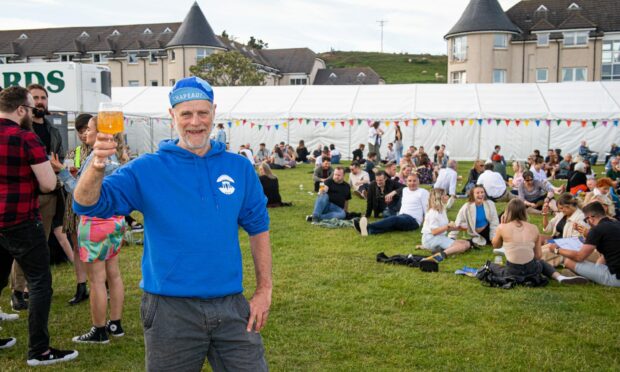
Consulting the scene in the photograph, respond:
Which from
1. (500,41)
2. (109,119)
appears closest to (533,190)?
(109,119)

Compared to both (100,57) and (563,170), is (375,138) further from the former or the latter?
(100,57)

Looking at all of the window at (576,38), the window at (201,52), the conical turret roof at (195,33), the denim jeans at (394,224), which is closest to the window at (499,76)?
the window at (576,38)

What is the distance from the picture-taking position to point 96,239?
15.3ft

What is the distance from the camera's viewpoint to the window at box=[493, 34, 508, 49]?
150 ft

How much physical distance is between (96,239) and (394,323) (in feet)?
9.41

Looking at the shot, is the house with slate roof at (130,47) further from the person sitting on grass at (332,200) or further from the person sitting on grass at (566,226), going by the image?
the person sitting on grass at (566,226)

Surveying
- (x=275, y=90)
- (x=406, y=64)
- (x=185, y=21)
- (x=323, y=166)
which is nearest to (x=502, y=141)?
(x=275, y=90)

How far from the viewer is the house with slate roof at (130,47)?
52781 millimetres

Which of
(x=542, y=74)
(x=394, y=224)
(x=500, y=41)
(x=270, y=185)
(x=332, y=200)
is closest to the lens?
(x=394, y=224)

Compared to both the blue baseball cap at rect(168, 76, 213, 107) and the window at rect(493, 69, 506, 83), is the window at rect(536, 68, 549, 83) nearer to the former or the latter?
the window at rect(493, 69, 506, 83)

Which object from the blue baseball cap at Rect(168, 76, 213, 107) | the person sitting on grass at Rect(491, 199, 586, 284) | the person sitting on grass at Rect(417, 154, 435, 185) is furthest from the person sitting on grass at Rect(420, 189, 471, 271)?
the person sitting on grass at Rect(417, 154, 435, 185)

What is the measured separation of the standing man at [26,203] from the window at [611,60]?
49.7 m

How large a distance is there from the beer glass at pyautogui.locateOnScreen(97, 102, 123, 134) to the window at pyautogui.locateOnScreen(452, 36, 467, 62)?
155 ft

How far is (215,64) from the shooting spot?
4666cm
